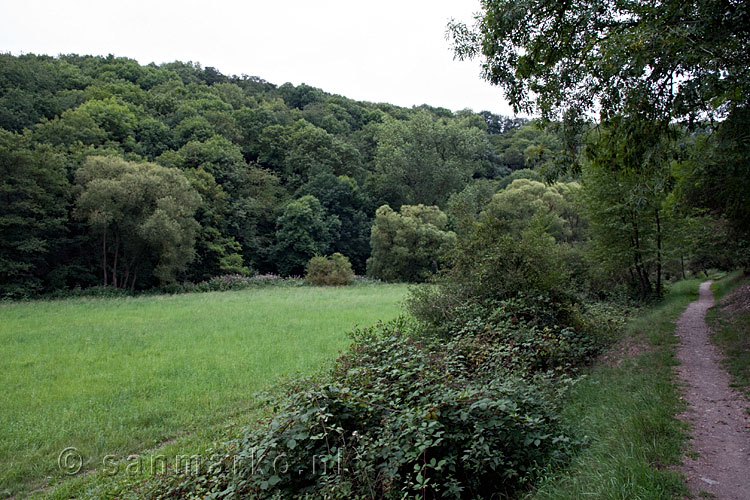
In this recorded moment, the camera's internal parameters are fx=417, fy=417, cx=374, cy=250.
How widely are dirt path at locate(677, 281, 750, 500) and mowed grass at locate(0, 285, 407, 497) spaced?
635cm

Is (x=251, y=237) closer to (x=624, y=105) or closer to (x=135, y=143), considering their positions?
(x=135, y=143)

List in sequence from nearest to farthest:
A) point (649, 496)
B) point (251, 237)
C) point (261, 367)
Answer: point (649, 496)
point (261, 367)
point (251, 237)

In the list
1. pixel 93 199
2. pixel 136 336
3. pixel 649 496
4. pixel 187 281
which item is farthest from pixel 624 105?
pixel 187 281

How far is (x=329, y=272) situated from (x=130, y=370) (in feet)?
99.3

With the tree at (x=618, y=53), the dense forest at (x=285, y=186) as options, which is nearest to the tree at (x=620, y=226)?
the dense forest at (x=285, y=186)

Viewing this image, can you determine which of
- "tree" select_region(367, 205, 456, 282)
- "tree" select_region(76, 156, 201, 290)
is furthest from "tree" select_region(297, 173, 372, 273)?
"tree" select_region(76, 156, 201, 290)

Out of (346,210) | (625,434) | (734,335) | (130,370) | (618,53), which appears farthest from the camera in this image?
(346,210)

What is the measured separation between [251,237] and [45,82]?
26.4 meters

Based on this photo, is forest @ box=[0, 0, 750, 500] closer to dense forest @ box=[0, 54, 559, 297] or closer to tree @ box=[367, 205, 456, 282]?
dense forest @ box=[0, 54, 559, 297]

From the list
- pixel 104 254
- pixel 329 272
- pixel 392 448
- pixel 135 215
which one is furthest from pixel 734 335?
pixel 104 254

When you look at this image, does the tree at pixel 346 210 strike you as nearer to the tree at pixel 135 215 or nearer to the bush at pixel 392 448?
the tree at pixel 135 215

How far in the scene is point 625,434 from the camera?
13.7 ft

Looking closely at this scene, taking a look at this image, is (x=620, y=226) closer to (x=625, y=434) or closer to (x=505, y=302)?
(x=505, y=302)

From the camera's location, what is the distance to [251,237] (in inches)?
1811
